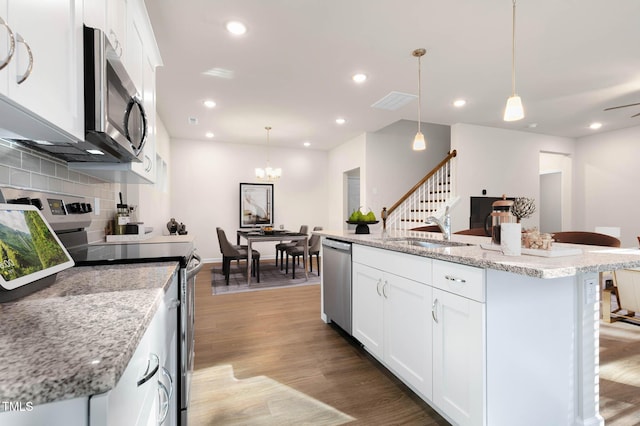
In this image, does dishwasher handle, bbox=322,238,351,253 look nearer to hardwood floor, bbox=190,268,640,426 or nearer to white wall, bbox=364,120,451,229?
hardwood floor, bbox=190,268,640,426

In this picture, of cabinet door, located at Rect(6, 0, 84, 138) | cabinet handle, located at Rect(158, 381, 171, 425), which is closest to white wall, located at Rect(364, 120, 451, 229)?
cabinet door, located at Rect(6, 0, 84, 138)

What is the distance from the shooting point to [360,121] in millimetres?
5305

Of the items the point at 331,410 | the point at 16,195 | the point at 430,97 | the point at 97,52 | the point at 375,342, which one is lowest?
the point at 331,410

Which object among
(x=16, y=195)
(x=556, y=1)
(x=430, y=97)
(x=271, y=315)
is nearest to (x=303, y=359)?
(x=271, y=315)

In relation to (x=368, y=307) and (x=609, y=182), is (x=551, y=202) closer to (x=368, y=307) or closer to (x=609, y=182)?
(x=609, y=182)

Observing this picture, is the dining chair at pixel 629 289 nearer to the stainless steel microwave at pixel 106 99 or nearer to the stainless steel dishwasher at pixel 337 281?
the stainless steel dishwasher at pixel 337 281

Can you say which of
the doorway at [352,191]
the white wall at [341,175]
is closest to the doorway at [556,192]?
the white wall at [341,175]

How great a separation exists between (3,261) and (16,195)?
516 mm

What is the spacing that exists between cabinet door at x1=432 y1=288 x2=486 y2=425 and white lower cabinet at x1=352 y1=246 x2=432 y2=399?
0.08 m

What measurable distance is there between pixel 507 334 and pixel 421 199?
5.06 metres

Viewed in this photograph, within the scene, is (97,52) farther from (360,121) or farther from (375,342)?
(360,121)

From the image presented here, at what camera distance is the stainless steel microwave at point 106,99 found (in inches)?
41.8

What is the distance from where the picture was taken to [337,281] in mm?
2646

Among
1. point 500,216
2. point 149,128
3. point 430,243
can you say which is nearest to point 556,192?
point 430,243
